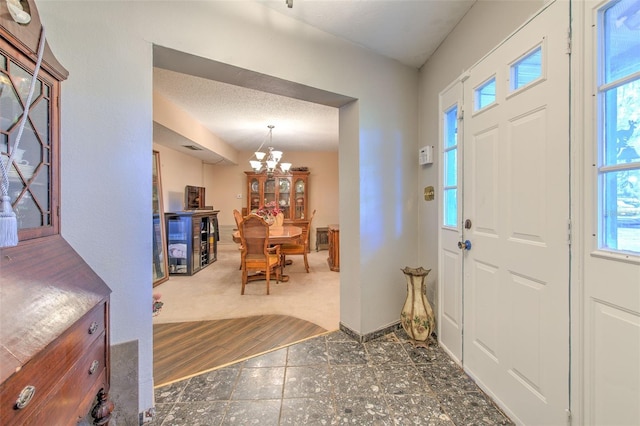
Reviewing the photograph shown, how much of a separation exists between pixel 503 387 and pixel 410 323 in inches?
29.1

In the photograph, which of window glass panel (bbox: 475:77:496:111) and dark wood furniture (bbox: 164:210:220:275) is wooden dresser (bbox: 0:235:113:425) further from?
dark wood furniture (bbox: 164:210:220:275)

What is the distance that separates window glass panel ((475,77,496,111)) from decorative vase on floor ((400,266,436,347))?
4.33 ft

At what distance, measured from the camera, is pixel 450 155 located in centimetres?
199

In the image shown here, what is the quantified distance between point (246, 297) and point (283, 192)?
145 inches

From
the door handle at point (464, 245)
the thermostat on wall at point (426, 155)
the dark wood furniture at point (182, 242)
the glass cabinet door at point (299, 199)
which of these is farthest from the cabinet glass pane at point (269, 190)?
the door handle at point (464, 245)

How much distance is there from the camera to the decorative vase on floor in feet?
6.82

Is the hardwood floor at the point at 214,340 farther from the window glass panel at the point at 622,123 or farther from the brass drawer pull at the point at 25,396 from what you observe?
the window glass panel at the point at 622,123

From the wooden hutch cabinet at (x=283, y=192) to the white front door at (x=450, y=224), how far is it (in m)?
4.79

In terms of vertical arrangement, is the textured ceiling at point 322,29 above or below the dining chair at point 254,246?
above

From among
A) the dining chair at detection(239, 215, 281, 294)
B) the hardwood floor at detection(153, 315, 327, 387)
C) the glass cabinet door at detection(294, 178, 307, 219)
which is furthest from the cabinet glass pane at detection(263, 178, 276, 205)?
the hardwood floor at detection(153, 315, 327, 387)

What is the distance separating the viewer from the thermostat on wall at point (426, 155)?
2.19 m

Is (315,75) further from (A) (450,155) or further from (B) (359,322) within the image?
(B) (359,322)

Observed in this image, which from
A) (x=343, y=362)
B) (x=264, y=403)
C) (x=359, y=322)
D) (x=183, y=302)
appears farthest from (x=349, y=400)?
(x=183, y=302)

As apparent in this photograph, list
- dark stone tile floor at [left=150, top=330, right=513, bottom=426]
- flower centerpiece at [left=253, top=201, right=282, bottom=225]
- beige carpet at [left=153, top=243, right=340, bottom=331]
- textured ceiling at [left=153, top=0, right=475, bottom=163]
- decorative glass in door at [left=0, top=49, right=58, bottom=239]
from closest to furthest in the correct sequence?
1. decorative glass in door at [left=0, top=49, right=58, bottom=239]
2. dark stone tile floor at [left=150, top=330, right=513, bottom=426]
3. textured ceiling at [left=153, top=0, right=475, bottom=163]
4. beige carpet at [left=153, top=243, right=340, bottom=331]
5. flower centerpiece at [left=253, top=201, right=282, bottom=225]
